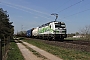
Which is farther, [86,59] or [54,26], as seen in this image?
[54,26]

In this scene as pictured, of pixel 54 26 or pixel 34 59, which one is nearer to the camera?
pixel 34 59

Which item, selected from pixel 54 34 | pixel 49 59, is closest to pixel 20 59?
pixel 49 59

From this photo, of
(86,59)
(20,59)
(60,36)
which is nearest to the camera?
(86,59)

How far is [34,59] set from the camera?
13.2 metres

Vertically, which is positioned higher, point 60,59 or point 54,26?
point 54,26

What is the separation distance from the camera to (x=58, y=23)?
38812mm

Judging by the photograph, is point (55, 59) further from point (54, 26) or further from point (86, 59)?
point (54, 26)

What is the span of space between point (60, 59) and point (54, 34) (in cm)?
2567

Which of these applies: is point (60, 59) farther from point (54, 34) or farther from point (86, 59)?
point (54, 34)

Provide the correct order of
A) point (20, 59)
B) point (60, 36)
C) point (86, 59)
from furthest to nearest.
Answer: point (60, 36), point (20, 59), point (86, 59)

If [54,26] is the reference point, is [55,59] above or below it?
below

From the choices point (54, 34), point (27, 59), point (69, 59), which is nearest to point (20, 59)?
point (27, 59)

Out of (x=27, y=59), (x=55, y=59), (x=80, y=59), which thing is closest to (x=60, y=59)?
(x=55, y=59)

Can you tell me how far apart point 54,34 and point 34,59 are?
25287mm
